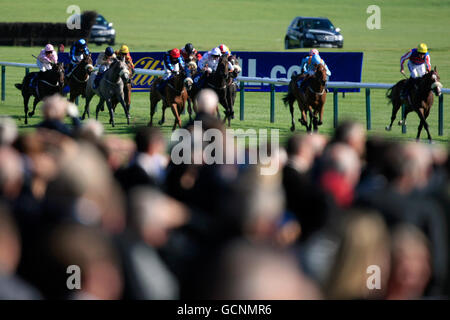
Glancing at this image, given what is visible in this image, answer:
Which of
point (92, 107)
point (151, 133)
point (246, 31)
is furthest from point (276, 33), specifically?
point (151, 133)

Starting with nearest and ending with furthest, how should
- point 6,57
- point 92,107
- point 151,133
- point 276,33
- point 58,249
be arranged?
point 58,249 < point 151,133 < point 92,107 < point 6,57 < point 276,33

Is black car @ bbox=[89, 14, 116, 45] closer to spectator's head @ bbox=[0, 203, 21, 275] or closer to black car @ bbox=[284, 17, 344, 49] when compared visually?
black car @ bbox=[284, 17, 344, 49]

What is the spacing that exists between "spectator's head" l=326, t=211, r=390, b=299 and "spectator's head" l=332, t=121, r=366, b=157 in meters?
1.85

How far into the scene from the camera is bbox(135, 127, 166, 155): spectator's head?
6.25m

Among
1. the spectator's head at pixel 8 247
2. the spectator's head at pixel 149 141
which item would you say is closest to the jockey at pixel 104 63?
the spectator's head at pixel 149 141

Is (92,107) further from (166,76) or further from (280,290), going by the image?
(280,290)

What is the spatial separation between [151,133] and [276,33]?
4454 centimetres

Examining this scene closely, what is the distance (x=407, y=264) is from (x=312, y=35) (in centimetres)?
3146

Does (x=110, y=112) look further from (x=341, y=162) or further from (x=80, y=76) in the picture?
(x=341, y=162)

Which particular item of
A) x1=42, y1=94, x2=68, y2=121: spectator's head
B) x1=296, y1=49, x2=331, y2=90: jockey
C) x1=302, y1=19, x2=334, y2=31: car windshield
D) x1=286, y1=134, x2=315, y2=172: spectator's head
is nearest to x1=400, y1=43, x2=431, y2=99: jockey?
x1=296, y1=49, x2=331, y2=90: jockey

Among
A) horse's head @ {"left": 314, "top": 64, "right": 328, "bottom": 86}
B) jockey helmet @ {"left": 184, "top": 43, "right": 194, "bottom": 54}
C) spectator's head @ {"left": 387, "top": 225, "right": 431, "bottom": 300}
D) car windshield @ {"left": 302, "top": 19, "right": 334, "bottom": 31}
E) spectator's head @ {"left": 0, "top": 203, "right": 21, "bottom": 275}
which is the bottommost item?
spectator's head @ {"left": 387, "top": 225, "right": 431, "bottom": 300}

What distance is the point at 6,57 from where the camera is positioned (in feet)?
116

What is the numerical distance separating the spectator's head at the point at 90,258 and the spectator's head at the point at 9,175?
96 centimetres

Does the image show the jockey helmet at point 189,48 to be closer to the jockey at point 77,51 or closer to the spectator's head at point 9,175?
the jockey at point 77,51
